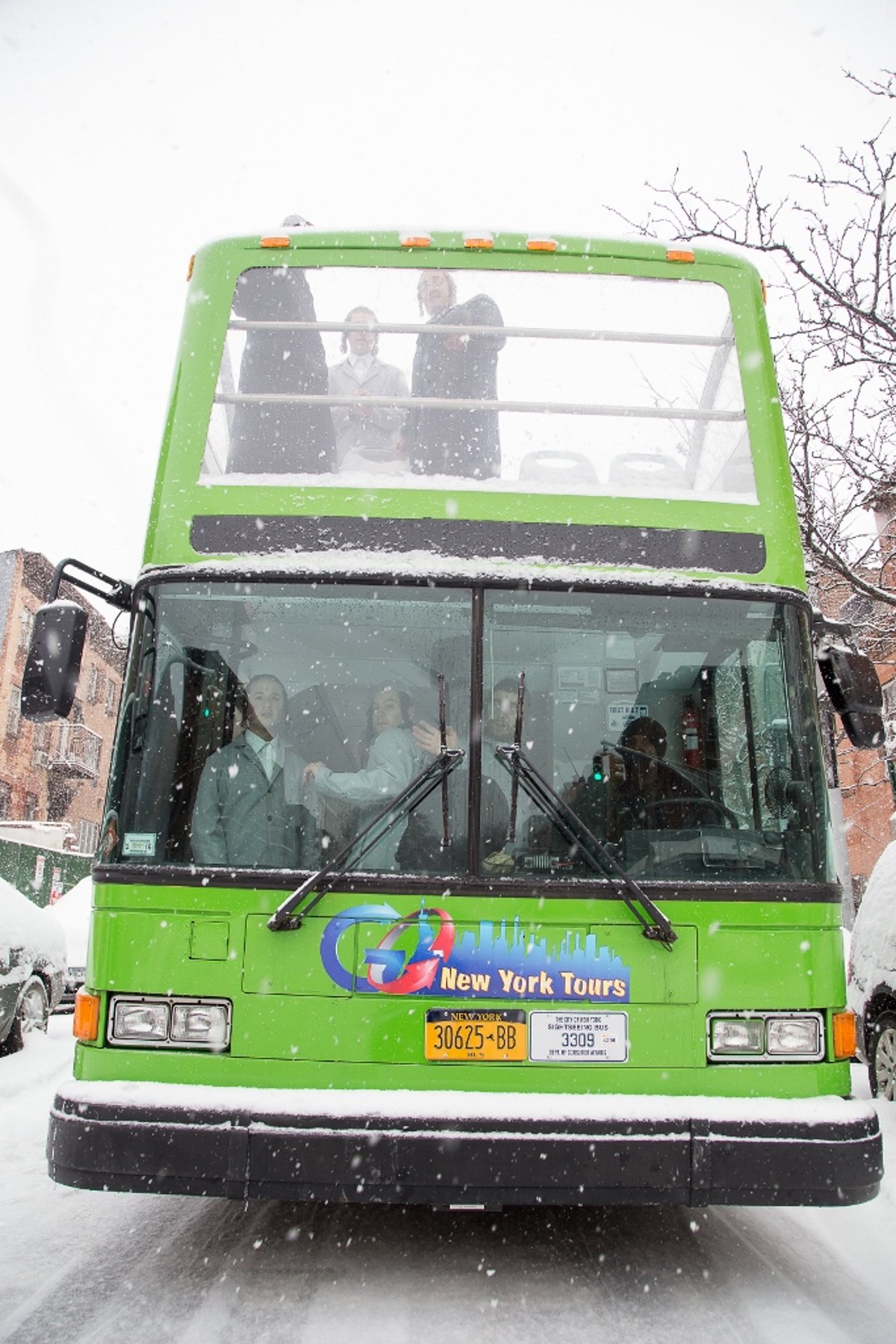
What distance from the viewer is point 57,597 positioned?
14.2 ft

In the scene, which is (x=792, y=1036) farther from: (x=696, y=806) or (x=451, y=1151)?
(x=451, y=1151)

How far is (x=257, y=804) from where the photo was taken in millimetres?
4066

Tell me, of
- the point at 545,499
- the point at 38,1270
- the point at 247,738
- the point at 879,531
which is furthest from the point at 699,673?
the point at 879,531

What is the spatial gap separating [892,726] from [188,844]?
8.16 meters

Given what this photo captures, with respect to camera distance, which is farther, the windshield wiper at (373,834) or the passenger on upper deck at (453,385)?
the passenger on upper deck at (453,385)

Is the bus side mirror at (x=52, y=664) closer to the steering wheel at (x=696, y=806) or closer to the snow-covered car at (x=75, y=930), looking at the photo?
the steering wheel at (x=696, y=806)

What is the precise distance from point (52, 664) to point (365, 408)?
156cm

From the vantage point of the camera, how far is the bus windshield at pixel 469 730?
398 cm

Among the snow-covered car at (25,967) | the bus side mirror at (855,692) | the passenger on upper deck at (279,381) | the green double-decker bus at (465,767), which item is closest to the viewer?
the green double-decker bus at (465,767)

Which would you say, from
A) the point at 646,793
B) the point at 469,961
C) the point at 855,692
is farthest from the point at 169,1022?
the point at 855,692

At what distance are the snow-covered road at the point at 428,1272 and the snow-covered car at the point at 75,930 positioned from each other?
672 cm

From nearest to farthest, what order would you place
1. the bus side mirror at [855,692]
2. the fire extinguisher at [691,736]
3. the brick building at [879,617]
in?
1. the fire extinguisher at [691,736]
2. the bus side mirror at [855,692]
3. the brick building at [879,617]

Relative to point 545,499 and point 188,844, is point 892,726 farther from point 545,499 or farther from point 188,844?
point 188,844

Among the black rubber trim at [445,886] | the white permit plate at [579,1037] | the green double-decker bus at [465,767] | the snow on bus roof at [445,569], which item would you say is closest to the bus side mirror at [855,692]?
the green double-decker bus at [465,767]
